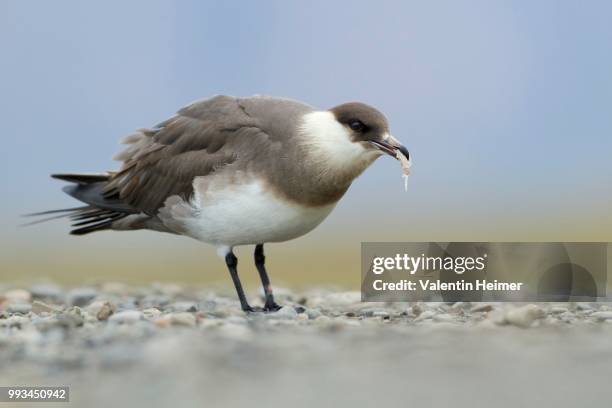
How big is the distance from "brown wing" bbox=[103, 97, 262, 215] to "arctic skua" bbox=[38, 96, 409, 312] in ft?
0.05

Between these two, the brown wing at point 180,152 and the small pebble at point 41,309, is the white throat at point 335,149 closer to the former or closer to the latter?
the brown wing at point 180,152

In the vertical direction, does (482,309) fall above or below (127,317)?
above

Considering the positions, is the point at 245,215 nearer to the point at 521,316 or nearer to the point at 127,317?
the point at 127,317

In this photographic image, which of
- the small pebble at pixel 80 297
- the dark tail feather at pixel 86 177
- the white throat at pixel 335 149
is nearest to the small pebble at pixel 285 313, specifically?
the white throat at pixel 335 149

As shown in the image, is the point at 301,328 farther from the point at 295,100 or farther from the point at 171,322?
the point at 295,100

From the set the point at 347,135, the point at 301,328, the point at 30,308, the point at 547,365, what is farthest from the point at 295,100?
the point at 547,365

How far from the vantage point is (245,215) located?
984 centimetres

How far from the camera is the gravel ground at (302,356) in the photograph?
249 inches

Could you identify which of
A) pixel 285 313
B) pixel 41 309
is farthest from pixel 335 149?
pixel 41 309

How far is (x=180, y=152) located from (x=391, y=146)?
8.38 feet

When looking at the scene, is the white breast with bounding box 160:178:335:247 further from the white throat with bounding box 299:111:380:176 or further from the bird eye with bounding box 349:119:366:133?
the bird eye with bounding box 349:119:366:133

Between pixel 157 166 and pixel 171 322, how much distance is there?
2.68 m

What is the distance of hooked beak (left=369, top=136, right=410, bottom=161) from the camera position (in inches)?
376

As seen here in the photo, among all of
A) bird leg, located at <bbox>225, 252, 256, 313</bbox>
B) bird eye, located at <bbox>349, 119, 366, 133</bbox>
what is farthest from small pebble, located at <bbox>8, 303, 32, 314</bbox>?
bird eye, located at <bbox>349, 119, 366, 133</bbox>
